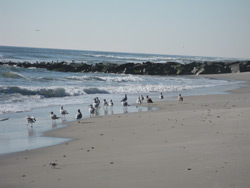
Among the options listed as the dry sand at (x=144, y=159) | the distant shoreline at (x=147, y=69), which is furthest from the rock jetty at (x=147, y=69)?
the dry sand at (x=144, y=159)

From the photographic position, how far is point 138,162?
24.6ft

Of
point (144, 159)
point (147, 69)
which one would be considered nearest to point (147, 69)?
point (147, 69)

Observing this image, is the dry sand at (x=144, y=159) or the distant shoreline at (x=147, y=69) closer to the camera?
the dry sand at (x=144, y=159)

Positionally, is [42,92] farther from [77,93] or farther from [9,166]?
[9,166]

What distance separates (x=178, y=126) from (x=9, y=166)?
223 inches

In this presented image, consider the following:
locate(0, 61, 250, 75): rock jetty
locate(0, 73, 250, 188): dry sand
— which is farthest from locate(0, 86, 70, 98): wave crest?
locate(0, 61, 250, 75): rock jetty

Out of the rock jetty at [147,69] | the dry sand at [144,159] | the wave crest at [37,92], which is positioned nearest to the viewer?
the dry sand at [144,159]

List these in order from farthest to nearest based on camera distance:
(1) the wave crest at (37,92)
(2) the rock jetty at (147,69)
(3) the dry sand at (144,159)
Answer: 1. (2) the rock jetty at (147,69)
2. (1) the wave crest at (37,92)
3. (3) the dry sand at (144,159)

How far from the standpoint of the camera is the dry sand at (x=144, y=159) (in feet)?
20.7

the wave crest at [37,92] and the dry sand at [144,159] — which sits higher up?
the dry sand at [144,159]

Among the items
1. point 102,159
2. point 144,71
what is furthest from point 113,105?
point 144,71

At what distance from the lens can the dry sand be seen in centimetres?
632

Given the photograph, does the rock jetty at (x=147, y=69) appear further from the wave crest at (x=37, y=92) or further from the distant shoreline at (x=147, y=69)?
the wave crest at (x=37, y=92)

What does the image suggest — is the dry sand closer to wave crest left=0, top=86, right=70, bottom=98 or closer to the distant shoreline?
wave crest left=0, top=86, right=70, bottom=98
